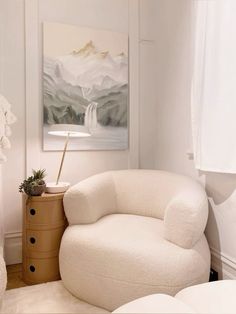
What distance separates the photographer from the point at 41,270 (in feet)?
6.54

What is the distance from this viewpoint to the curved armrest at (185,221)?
1.57m

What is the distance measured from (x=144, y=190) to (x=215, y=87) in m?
1.00

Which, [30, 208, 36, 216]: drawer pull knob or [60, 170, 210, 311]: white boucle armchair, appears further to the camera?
[30, 208, 36, 216]: drawer pull knob

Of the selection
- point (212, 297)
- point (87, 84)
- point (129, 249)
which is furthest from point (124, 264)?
point (87, 84)

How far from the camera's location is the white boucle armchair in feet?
4.88

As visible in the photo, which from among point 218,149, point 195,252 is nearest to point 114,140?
point 218,149

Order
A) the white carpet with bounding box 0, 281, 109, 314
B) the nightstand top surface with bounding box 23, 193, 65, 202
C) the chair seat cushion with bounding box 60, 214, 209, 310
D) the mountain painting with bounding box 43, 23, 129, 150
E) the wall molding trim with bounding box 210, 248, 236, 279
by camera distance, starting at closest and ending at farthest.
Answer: the chair seat cushion with bounding box 60, 214, 209, 310
the white carpet with bounding box 0, 281, 109, 314
the wall molding trim with bounding box 210, 248, 236, 279
the nightstand top surface with bounding box 23, 193, 65, 202
the mountain painting with bounding box 43, 23, 129, 150

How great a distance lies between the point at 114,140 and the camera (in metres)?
2.66

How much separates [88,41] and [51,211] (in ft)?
5.36

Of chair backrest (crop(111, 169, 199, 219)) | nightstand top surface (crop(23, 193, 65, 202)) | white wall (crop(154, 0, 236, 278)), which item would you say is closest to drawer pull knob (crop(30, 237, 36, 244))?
nightstand top surface (crop(23, 193, 65, 202))

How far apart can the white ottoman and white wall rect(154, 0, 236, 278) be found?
0.72m

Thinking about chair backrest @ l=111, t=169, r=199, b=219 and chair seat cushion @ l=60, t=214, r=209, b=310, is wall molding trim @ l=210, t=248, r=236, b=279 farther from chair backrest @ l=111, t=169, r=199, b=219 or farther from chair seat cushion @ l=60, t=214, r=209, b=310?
chair backrest @ l=111, t=169, r=199, b=219

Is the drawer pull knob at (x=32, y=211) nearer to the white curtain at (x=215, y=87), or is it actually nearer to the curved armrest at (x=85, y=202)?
the curved armrest at (x=85, y=202)

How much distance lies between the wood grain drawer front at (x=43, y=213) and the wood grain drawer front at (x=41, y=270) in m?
0.29
